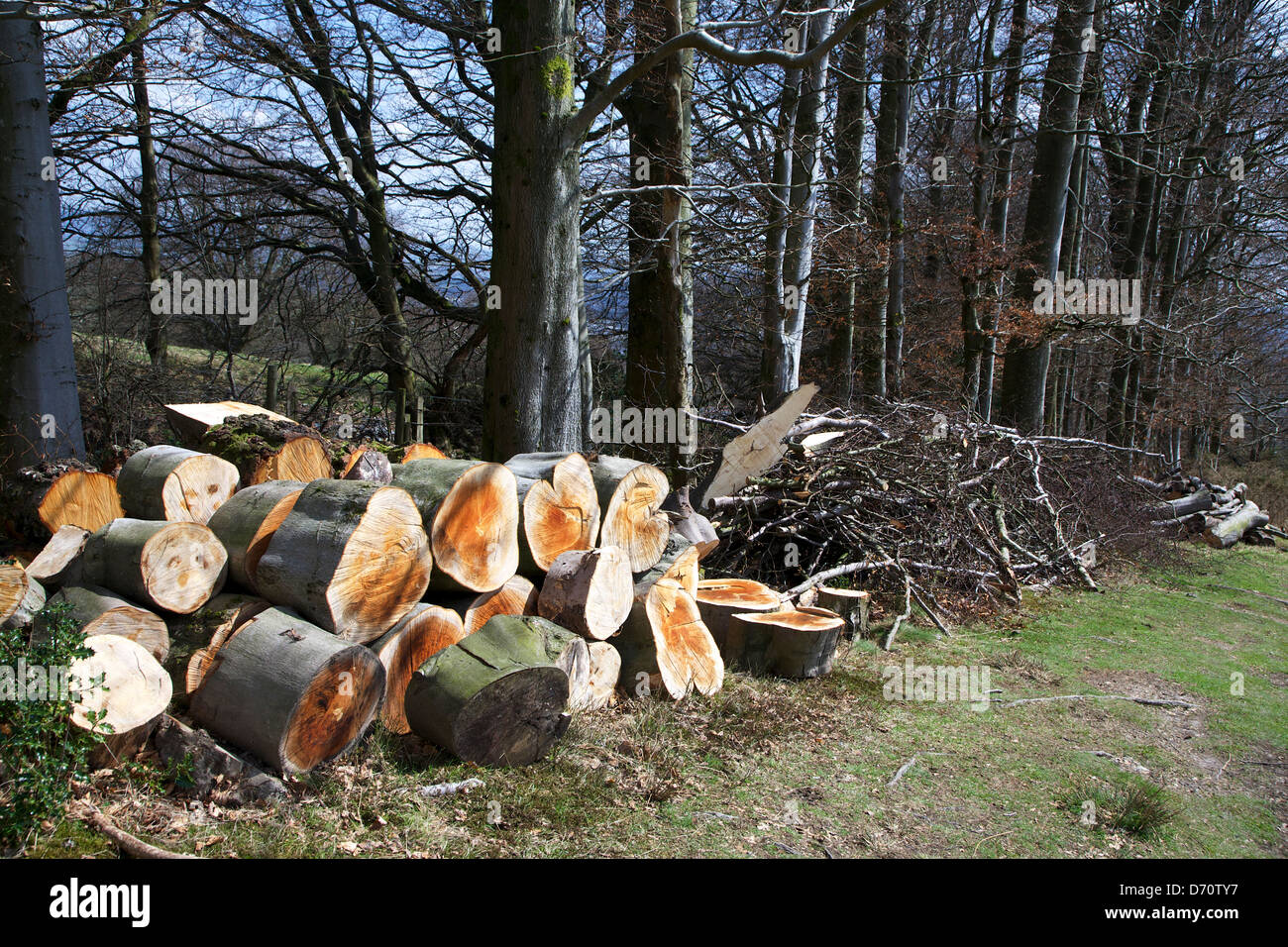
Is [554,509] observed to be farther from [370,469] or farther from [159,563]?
[159,563]

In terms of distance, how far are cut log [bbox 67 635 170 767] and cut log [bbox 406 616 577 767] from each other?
1.03m

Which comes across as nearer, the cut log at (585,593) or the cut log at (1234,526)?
the cut log at (585,593)

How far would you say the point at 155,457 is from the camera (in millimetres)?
4426

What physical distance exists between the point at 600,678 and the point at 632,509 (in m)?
1.10

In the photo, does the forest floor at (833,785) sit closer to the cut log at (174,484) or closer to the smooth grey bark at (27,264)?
the cut log at (174,484)

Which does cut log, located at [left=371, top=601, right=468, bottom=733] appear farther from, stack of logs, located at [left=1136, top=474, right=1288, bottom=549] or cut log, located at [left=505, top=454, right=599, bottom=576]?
stack of logs, located at [left=1136, top=474, right=1288, bottom=549]

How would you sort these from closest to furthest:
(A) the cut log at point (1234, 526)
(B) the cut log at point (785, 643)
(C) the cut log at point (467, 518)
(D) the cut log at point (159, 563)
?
(D) the cut log at point (159, 563) < (C) the cut log at point (467, 518) < (B) the cut log at point (785, 643) < (A) the cut log at point (1234, 526)

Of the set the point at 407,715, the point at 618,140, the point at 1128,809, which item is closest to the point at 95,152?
the point at 618,140

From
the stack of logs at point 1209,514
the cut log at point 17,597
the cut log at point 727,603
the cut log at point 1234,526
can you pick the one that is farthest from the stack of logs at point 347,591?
the cut log at point 1234,526

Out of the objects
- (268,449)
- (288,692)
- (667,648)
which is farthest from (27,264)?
(667,648)

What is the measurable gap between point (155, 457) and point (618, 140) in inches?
313

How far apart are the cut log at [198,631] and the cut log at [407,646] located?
612 mm

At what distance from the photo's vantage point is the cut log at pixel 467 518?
418 centimetres
